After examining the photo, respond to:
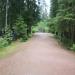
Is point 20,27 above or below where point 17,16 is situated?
below

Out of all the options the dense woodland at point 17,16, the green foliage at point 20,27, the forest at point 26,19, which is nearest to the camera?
the forest at point 26,19

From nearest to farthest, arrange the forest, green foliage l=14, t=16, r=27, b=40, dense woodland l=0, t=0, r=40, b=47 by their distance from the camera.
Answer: the forest < green foliage l=14, t=16, r=27, b=40 < dense woodland l=0, t=0, r=40, b=47

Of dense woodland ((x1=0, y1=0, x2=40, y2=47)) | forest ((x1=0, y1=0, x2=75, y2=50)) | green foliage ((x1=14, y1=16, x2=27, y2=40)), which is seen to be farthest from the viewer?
dense woodland ((x1=0, y1=0, x2=40, y2=47))

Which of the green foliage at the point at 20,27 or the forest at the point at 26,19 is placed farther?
the green foliage at the point at 20,27

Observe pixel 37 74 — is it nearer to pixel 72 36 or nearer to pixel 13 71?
pixel 13 71

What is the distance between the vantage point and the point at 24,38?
3106 cm

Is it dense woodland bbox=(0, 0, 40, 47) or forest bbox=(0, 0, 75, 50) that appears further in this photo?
dense woodland bbox=(0, 0, 40, 47)

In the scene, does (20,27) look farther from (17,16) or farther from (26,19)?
(26,19)

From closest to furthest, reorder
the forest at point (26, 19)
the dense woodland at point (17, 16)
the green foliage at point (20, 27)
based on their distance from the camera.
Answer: the forest at point (26, 19) → the green foliage at point (20, 27) → the dense woodland at point (17, 16)

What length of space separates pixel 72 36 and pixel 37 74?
734 inches

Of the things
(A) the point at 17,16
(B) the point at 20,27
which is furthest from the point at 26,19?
(B) the point at 20,27

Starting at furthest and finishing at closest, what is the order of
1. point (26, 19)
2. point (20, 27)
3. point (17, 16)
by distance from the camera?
point (26, 19), point (17, 16), point (20, 27)

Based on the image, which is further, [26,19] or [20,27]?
[26,19]

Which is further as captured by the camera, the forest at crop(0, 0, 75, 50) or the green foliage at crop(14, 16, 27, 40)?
the green foliage at crop(14, 16, 27, 40)
